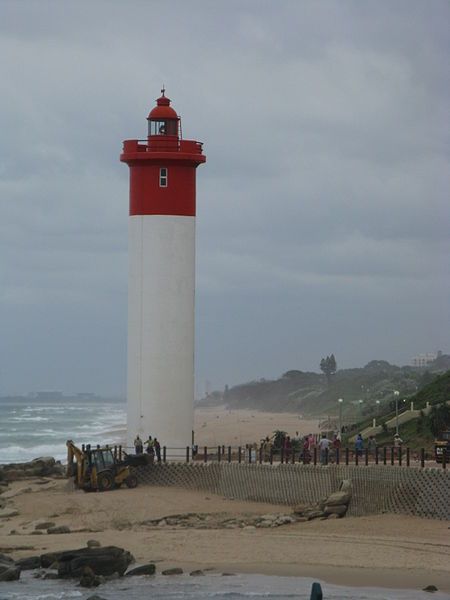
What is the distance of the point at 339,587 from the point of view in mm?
23141

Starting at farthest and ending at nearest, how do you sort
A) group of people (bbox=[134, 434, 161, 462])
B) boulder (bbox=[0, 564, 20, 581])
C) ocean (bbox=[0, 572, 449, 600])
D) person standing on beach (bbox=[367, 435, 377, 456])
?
person standing on beach (bbox=[367, 435, 377, 456]) < group of people (bbox=[134, 434, 161, 462]) < boulder (bbox=[0, 564, 20, 581]) < ocean (bbox=[0, 572, 449, 600])

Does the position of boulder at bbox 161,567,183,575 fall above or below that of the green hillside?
below

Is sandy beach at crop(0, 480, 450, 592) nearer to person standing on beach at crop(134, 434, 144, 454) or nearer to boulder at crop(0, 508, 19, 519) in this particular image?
boulder at crop(0, 508, 19, 519)

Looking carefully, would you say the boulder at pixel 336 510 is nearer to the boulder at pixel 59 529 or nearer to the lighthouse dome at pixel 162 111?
the boulder at pixel 59 529

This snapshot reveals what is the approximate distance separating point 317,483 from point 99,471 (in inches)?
221

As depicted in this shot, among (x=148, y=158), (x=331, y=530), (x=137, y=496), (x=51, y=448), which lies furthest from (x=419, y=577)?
(x=51, y=448)

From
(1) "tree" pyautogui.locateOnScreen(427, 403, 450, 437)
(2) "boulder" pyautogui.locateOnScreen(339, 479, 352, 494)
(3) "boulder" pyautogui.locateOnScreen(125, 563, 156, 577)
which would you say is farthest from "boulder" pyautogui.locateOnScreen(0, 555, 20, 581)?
(1) "tree" pyautogui.locateOnScreen(427, 403, 450, 437)

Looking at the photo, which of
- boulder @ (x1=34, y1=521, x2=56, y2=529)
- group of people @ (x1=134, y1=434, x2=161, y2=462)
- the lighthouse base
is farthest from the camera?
the lighthouse base

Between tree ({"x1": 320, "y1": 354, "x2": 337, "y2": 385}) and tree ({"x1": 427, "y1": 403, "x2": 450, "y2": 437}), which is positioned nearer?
tree ({"x1": 427, "y1": 403, "x2": 450, "y2": 437})

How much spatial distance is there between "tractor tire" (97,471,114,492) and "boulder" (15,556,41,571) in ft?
26.4

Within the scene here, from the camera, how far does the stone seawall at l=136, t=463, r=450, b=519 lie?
93.7 feet

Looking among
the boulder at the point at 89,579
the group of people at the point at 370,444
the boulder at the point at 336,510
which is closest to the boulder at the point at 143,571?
the boulder at the point at 89,579

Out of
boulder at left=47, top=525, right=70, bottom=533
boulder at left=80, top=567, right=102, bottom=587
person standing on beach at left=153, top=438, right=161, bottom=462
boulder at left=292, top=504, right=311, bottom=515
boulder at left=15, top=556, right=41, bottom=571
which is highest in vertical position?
person standing on beach at left=153, top=438, right=161, bottom=462

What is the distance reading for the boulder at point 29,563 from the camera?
25.0 meters
